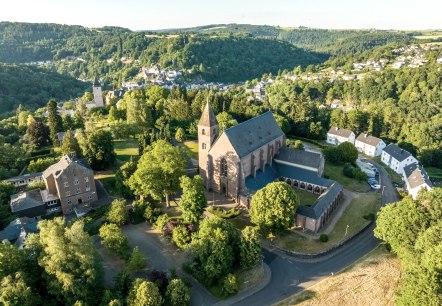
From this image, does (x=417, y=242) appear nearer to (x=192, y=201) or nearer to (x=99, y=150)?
(x=192, y=201)

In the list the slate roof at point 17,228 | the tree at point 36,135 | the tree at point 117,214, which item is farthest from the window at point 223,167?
the tree at point 36,135

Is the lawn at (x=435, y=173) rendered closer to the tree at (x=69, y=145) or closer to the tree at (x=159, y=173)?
the tree at (x=159, y=173)

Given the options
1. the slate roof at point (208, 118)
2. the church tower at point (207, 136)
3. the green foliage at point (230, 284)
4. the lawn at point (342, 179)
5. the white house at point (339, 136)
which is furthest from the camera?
the white house at point (339, 136)

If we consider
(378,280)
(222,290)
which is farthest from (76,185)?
(378,280)

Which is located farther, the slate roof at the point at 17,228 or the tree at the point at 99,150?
the tree at the point at 99,150

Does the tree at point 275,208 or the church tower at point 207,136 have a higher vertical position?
the church tower at point 207,136

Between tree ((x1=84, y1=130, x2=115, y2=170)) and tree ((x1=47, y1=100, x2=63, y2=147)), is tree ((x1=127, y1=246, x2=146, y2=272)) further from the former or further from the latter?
tree ((x1=47, y1=100, x2=63, y2=147))
